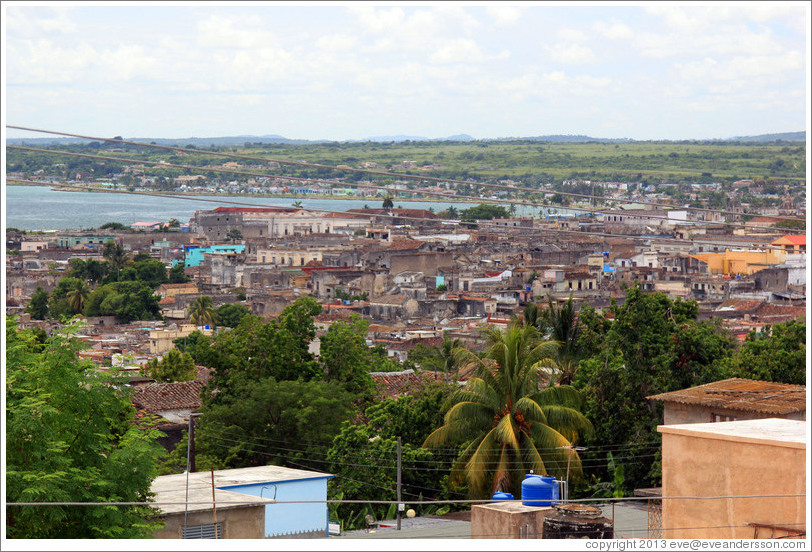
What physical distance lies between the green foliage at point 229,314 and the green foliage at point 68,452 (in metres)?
24.8

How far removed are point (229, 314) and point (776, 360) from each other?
21942 mm

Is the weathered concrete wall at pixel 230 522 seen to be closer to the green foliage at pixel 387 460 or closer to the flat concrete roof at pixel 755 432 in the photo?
the flat concrete roof at pixel 755 432

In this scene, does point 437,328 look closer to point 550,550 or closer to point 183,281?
point 183,281

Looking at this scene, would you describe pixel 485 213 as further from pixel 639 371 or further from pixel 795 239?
pixel 639 371

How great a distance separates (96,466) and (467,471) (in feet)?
11.6

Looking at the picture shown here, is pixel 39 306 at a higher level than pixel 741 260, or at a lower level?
lower

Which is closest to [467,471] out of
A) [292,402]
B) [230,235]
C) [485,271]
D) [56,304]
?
[292,402]

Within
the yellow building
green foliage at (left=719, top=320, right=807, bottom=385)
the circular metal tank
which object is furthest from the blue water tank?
the yellow building

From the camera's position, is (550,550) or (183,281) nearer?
(550,550)

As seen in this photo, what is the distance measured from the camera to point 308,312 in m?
12.3

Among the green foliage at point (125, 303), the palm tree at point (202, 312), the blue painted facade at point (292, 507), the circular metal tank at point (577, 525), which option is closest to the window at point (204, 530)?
the blue painted facade at point (292, 507)

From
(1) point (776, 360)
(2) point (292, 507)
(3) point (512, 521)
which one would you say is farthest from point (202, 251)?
(3) point (512, 521)

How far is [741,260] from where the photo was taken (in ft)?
134

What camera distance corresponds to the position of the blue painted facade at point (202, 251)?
49.0 meters
